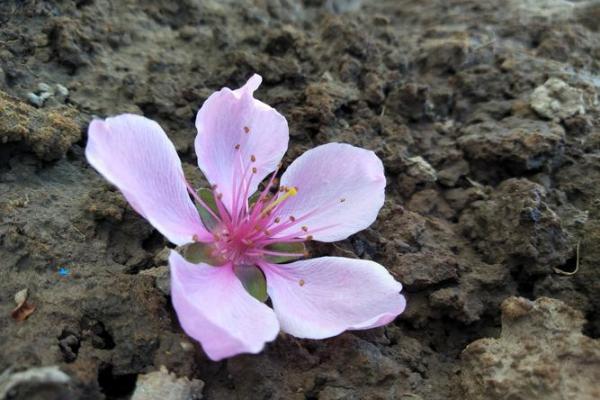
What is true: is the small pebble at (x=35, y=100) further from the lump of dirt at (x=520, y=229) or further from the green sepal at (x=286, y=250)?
the lump of dirt at (x=520, y=229)

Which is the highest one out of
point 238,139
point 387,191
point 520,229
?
point 238,139

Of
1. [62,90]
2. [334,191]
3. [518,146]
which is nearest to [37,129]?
[62,90]

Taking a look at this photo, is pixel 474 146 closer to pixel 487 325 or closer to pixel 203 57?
pixel 487 325

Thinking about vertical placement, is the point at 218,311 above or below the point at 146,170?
below

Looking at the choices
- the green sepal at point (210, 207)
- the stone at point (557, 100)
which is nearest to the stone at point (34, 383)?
the green sepal at point (210, 207)

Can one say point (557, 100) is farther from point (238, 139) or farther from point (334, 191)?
point (238, 139)
